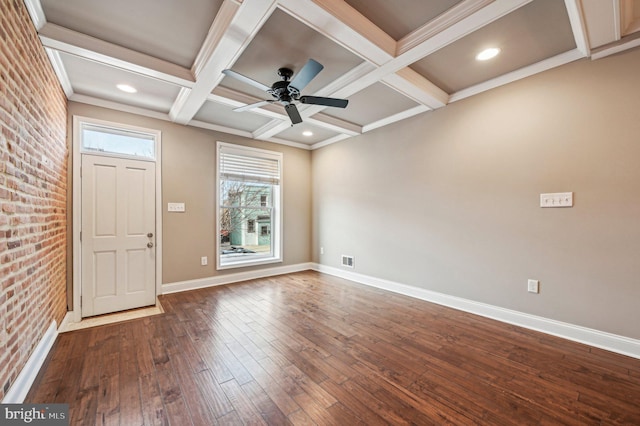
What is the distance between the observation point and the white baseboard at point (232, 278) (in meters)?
3.96

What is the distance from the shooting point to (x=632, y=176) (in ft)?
7.25

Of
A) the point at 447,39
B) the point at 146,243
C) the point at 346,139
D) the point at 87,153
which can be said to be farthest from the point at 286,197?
the point at 447,39

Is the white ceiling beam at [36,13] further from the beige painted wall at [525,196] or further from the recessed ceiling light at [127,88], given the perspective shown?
the beige painted wall at [525,196]

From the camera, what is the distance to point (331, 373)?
6.45ft

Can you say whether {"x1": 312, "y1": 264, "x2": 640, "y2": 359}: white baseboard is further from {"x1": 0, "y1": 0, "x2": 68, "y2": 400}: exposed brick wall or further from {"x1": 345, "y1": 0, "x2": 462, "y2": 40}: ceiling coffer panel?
{"x1": 0, "y1": 0, "x2": 68, "y2": 400}: exposed brick wall

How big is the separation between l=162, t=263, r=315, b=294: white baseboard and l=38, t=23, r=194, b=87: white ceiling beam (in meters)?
2.87

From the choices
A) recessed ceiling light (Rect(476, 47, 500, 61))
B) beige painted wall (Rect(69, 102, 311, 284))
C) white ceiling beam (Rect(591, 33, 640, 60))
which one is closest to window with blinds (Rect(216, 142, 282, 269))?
beige painted wall (Rect(69, 102, 311, 284))

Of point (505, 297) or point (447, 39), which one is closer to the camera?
point (447, 39)

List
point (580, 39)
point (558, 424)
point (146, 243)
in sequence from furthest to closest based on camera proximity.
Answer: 1. point (146, 243)
2. point (580, 39)
3. point (558, 424)

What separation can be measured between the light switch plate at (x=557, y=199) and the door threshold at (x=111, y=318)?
4515mm

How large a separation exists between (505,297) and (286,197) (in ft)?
12.8

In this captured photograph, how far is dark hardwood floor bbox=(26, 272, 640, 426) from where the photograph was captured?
157 centimetres

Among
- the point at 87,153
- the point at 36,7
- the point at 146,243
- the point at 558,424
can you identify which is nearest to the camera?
the point at 558,424

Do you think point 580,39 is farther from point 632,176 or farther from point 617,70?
point 632,176
